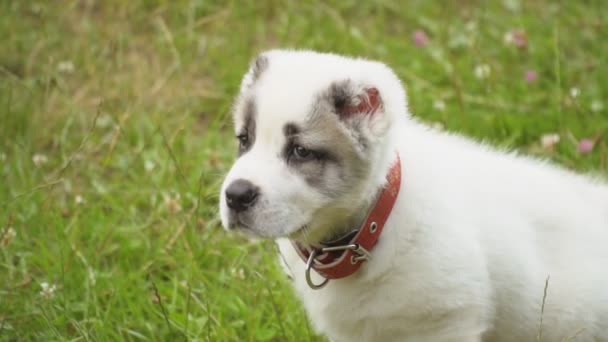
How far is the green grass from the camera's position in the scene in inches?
159

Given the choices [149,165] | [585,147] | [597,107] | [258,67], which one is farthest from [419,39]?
[258,67]

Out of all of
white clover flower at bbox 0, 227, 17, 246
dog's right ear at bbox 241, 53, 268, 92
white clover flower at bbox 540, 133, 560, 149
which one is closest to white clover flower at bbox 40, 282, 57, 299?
white clover flower at bbox 0, 227, 17, 246

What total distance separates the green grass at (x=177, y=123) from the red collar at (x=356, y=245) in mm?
459

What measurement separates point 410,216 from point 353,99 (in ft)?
1.74

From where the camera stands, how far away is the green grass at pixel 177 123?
4.05 metres

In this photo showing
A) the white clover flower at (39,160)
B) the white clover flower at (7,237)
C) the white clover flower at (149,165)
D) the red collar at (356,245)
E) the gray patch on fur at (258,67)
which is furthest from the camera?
the white clover flower at (149,165)

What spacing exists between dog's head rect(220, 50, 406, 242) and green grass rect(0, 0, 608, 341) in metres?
0.71

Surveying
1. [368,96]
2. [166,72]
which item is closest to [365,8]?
[166,72]

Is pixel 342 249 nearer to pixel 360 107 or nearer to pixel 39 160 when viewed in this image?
pixel 360 107

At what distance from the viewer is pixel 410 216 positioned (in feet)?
10.5

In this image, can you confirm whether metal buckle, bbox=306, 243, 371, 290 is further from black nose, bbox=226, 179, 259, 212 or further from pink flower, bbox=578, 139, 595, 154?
pink flower, bbox=578, 139, 595, 154

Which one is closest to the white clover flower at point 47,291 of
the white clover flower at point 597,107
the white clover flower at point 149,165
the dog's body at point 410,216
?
the dog's body at point 410,216

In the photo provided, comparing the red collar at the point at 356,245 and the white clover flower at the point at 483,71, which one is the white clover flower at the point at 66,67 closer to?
the white clover flower at the point at 483,71

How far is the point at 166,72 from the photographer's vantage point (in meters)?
6.17
